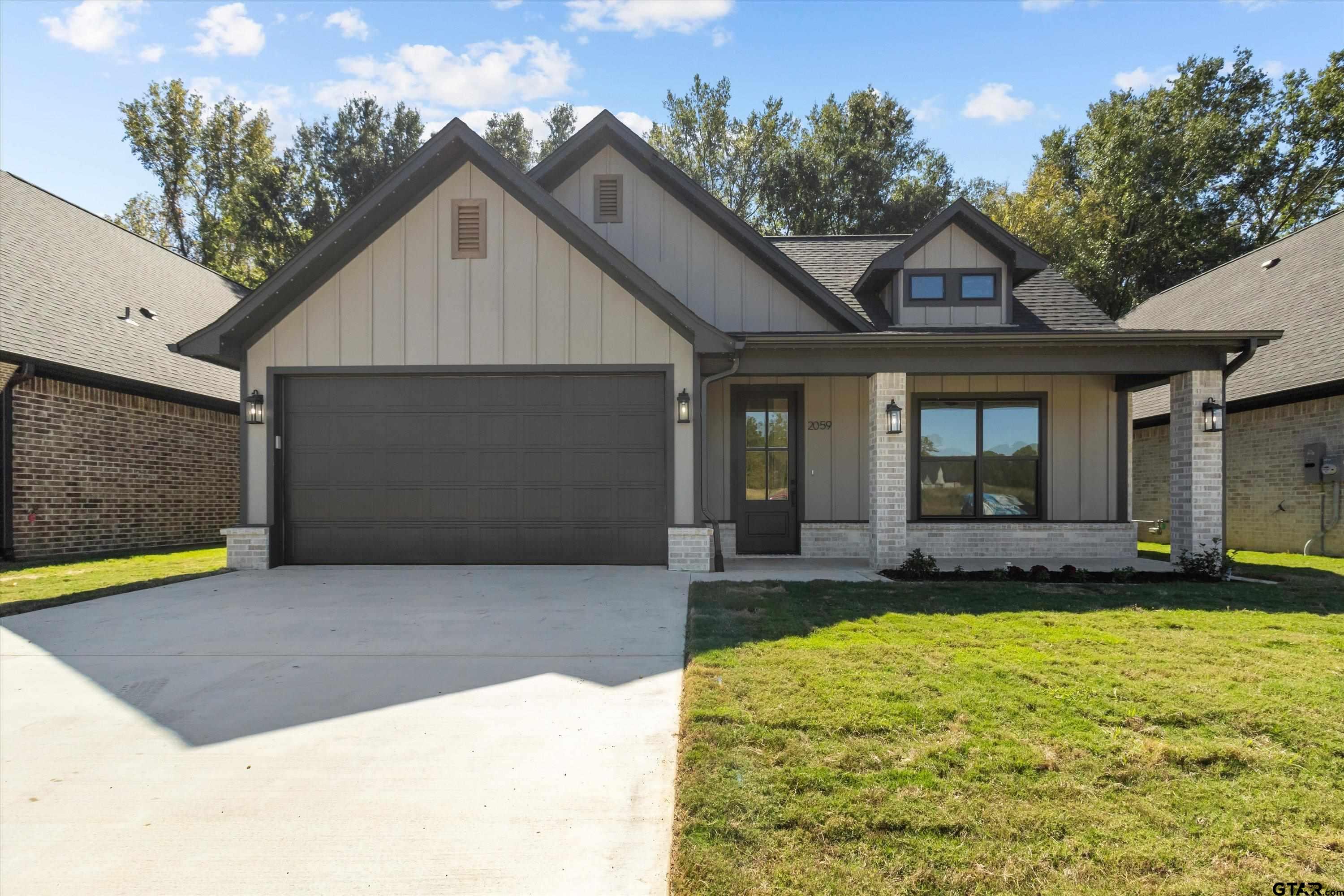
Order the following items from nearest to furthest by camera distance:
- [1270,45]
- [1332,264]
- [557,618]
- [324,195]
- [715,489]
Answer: [557,618] < [715,489] < [1332,264] < [1270,45] < [324,195]

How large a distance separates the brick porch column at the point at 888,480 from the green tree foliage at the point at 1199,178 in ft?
65.8

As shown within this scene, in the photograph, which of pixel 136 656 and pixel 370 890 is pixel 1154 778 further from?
pixel 136 656

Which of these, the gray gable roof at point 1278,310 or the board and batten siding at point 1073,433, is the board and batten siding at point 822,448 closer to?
the board and batten siding at point 1073,433

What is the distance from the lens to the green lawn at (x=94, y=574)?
6.69m

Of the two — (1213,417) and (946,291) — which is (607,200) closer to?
(946,291)

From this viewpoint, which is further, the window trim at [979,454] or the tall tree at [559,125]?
the tall tree at [559,125]

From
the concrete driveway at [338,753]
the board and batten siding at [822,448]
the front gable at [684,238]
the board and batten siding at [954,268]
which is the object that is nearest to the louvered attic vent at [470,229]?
the front gable at [684,238]

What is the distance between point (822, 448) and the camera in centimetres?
988

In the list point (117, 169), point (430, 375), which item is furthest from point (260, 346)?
point (117, 169)

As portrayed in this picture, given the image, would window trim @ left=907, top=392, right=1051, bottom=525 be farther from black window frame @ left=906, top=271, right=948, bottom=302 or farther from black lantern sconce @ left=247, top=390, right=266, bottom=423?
black lantern sconce @ left=247, top=390, right=266, bottom=423

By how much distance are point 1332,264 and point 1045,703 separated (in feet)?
48.4

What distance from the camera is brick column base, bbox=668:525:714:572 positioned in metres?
8.03

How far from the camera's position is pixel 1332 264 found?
12.7 meters

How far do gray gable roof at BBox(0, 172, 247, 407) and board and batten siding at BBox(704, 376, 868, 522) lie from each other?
29.0 feet
